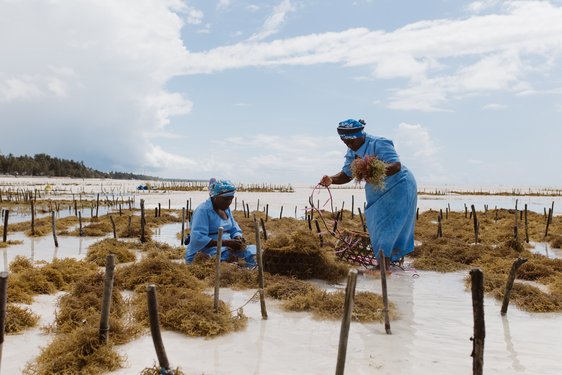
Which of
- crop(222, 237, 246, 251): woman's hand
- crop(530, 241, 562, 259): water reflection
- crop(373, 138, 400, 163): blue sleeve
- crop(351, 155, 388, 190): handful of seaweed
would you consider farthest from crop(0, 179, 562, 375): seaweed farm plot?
crop(530, 241, 562, 259): water reflection

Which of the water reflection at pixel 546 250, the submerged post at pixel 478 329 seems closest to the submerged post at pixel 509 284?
the submerged post at pixel 478 329

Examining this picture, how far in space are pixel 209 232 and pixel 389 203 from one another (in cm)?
300

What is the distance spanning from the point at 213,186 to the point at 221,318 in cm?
310

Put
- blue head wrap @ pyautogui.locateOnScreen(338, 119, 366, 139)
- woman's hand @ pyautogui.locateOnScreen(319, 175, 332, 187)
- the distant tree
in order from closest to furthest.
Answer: blue head wrap @ pyautogui.locateOnScreen(338, 119, 366, 139) → woman's hand @ pyautogui.locateOnScreen(319, 175, 332, 187) → the distant tree

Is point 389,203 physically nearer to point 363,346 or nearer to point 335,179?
point 335,179

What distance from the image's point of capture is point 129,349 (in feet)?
13.1

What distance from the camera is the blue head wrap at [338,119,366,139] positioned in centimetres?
709

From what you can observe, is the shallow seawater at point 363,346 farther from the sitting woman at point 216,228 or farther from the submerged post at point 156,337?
the sitting woman at point 216,228

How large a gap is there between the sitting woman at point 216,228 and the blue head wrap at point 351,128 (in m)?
2.01

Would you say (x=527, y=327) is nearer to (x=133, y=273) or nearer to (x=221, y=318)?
(x=221, y=318)

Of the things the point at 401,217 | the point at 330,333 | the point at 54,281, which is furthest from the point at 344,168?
the point at 54,281

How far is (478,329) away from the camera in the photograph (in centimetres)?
310

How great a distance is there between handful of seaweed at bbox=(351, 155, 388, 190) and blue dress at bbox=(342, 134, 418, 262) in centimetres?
25

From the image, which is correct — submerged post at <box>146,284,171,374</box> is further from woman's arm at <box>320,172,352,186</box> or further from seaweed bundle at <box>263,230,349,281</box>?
woman's arm at <box>320,172,352,186</box>
